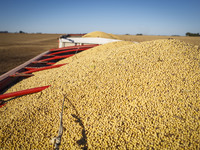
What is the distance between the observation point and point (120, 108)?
1.66m

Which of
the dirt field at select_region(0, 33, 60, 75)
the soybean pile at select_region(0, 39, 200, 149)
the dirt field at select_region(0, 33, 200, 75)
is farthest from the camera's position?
the dirt field at select_region(0, 33, 200, 75)

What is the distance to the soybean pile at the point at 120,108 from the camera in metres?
1.34

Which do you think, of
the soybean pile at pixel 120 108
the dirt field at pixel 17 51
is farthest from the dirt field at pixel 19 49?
the soybean pile at pixel 120 108

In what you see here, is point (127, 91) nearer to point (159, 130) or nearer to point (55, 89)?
point (159, 130)

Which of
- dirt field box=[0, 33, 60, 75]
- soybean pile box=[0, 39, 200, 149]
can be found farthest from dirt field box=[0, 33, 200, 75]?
soybean pile box=[0, 39, 200, 149]

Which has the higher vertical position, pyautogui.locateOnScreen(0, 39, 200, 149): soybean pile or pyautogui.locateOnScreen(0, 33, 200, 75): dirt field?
pyautogui.locateOnScreen(0, 33, 200, 75): dirt field

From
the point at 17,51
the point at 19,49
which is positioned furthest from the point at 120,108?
the point at 19,49

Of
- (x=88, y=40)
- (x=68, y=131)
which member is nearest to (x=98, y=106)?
(x=68, y=131)

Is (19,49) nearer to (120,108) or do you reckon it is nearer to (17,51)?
(17,51)

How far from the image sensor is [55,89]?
2061 millimetres

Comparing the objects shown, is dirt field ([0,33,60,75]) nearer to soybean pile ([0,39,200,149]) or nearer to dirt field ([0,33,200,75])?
dirt field ([0,33,200,75])

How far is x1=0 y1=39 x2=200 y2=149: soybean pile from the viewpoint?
1.34 meters

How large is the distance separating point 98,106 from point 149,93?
2.54 feet

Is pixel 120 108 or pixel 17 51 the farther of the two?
pixel 17 51
